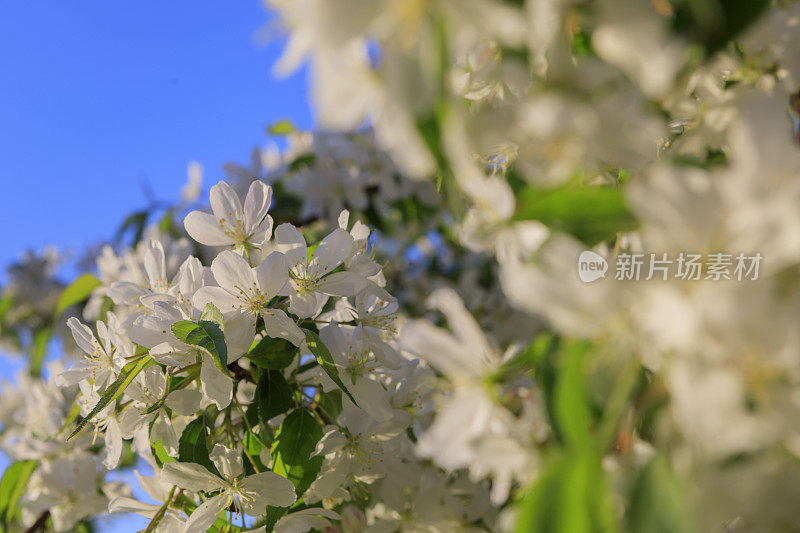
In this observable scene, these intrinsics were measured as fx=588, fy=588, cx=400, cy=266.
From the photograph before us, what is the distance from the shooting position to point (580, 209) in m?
0.56

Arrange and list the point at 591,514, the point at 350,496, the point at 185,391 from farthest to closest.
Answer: the point at 350,496, the point at 185,391, the point at 591,514

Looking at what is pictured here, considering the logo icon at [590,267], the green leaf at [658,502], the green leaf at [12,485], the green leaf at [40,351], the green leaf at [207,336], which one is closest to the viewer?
the green leaf at [658,502]

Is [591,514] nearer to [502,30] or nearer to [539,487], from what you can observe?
[539,487]

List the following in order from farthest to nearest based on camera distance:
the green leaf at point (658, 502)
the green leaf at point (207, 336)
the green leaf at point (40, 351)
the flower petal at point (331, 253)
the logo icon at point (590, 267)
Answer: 1. the green leaf at point (40, 351)
2. the flower petal at point (331, 253)
3. the green leaf at point (207, 336)
4. the logo icon at point (590, 267)
5. the green leaf at point (658, 502)

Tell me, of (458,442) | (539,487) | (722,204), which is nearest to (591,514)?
(539,487)

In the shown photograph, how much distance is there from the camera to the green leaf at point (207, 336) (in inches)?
33.5

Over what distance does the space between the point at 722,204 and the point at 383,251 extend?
7.50 feet

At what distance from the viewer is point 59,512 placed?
162 centimetres

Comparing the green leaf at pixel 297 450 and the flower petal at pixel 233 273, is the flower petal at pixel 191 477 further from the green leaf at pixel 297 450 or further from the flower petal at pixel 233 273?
the flower petal at pixel 233 273

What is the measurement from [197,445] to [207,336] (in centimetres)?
23

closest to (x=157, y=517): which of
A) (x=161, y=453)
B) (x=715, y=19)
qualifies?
(x=161, y=453)

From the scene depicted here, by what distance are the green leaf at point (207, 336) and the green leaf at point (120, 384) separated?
97mm

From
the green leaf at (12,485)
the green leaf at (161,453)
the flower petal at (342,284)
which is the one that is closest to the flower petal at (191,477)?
the green leaf at (161,453)

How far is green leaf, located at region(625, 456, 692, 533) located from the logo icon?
17 centimetres
